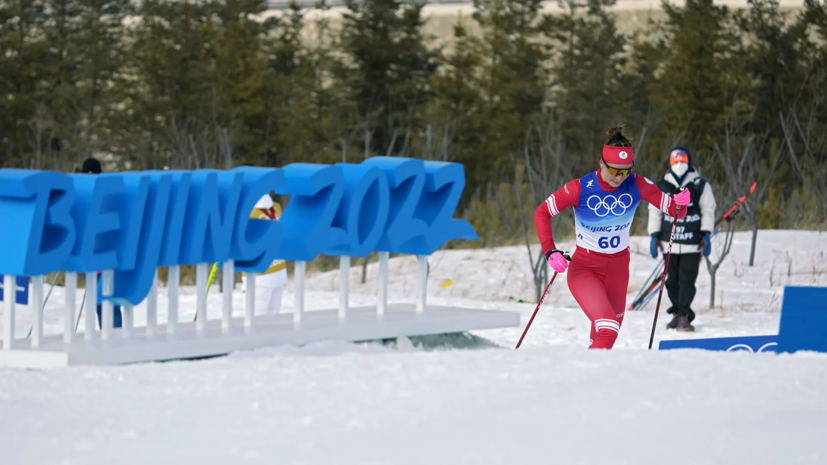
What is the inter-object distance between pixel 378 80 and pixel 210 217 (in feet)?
120

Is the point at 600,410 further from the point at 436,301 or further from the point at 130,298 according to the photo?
the point at 436,301

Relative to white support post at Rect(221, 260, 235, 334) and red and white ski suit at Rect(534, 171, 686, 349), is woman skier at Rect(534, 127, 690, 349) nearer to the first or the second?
red and white ski suit at Rect(534, 171, 686, 349)

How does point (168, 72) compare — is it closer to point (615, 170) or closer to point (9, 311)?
point (9, 311)

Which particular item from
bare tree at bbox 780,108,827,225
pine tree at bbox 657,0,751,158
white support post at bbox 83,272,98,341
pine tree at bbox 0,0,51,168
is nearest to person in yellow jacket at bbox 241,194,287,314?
white support post at bbox 83,272,98,341

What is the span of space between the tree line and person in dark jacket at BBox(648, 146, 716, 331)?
2519 centimetres

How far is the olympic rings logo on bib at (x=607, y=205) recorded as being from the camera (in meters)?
8.27

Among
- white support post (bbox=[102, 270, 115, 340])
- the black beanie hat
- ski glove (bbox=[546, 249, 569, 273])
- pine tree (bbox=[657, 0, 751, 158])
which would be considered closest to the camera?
ski glove (bbox=[546, 249, 569, 273])

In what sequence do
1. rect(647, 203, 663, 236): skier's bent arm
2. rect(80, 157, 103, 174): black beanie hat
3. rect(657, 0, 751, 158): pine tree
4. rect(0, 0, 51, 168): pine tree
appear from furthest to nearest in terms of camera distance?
rect(0, 0, 51, 168): pine tree < rect(657, 0, 751, 158): pine tree < rect(647, 203, 663, 236): skier's bent arm < rect(80, 157, 103, 174): black beanie hat

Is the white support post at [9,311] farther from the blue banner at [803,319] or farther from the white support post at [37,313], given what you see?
the blue banner at [803,319]

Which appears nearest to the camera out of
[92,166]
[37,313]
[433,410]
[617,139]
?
[433,410]

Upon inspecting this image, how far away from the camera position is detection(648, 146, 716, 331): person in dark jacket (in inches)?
491

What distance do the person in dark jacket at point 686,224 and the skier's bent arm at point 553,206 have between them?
4225 mm

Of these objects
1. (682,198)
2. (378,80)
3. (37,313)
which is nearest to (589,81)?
(378,80)

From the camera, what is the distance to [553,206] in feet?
27.8
